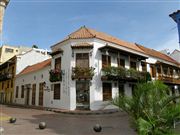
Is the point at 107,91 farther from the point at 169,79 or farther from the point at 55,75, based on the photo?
the point at 169,79

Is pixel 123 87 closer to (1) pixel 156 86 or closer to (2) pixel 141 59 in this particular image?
(2) pixel 141 59

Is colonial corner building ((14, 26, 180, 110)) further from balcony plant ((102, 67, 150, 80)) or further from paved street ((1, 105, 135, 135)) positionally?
paved street ((1, 105, 135, 135))

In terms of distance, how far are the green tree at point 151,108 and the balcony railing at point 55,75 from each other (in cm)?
1477

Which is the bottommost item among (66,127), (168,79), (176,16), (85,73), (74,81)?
(66,127)

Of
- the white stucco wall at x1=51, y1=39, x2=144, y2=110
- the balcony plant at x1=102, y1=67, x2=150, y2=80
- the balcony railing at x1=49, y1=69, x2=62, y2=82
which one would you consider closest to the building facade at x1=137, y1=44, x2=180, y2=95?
the balcony plant at x1=102, y1=67, x2=150, y2=80

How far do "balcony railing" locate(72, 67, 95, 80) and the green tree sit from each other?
12.4 metres

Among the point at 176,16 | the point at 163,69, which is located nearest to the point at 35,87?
the point at 163,69

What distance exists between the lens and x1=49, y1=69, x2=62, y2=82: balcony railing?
872 inches

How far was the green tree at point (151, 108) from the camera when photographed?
6625 mm

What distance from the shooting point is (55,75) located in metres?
22.5

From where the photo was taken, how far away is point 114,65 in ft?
76.0

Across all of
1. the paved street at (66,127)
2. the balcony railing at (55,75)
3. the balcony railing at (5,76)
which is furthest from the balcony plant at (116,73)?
the balcony railing at (5,76)

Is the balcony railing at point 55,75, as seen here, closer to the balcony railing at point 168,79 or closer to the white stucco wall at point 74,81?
the white stucco wall at point 74,81

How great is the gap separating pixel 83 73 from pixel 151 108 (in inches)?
533
